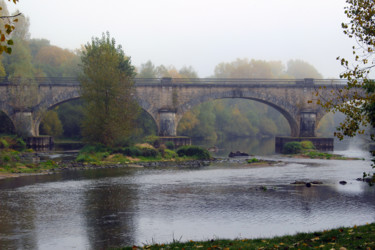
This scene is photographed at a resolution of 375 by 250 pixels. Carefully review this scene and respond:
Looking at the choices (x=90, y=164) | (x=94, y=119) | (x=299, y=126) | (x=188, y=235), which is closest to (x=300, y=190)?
(x=188, y=235)

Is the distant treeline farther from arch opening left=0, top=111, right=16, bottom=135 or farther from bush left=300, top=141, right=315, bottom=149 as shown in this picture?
bush left=300, top=141, right=315, bottom=149

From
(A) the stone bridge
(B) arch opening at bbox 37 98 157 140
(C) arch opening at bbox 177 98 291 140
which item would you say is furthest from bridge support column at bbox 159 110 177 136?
(C) arch opening at bbox 177 98 291 140

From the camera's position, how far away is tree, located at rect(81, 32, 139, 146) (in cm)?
4128

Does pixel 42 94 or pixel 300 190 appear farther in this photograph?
pixel 42 94

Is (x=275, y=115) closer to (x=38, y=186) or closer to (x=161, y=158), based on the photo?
(x=161, y=158)

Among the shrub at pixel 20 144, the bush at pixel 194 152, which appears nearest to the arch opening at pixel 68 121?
the shrub at pixel 20 144

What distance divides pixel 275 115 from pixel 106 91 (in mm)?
61430

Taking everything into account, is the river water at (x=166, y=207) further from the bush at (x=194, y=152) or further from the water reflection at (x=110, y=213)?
the bush at (x=194, y=152)

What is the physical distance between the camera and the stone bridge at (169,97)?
56.9 meters

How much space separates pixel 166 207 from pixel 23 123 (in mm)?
43541

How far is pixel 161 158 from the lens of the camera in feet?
134

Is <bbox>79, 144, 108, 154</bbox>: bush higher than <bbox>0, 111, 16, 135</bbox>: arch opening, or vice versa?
<bbox>0, 111, 16, 135</bbox>: arch opening

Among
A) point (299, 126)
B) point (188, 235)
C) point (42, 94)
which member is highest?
point (42, 94)

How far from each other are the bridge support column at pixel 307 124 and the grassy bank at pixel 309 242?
162 feet
